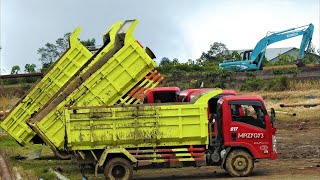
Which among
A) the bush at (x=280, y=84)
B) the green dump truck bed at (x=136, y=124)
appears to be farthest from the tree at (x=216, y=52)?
the green dump truck bed at (x=136, y=124)

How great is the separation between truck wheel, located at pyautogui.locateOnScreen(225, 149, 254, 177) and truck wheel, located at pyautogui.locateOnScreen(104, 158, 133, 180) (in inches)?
91.8

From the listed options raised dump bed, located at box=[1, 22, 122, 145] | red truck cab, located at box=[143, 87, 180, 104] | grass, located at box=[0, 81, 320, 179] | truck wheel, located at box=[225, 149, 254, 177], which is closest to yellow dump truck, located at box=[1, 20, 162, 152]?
grass, located at box=[0, 81, 320, 179]

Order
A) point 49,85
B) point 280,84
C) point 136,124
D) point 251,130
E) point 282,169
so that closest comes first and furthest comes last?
point 136,124
point 251,130
point 282,169
point 49,85
point 280,84

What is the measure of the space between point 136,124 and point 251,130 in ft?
8.96

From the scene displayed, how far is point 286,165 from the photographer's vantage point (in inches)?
609

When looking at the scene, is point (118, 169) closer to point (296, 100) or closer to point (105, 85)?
point (105, 85)

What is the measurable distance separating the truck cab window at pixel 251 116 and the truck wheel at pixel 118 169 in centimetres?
274

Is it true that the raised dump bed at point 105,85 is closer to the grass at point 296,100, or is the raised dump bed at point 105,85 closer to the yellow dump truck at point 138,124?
the yellow dump truck at point 138,124

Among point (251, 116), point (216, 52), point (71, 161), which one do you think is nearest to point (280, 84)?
point (71, 161)

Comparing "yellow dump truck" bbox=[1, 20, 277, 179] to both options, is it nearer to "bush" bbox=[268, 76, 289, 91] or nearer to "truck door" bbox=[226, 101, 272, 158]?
"truck door" bbox=[226, 101, 272, 158]

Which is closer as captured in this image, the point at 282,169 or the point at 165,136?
the point at 165,136

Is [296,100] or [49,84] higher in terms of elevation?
[296,100]

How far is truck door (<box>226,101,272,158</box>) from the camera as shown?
44.2ft

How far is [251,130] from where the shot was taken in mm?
13469
